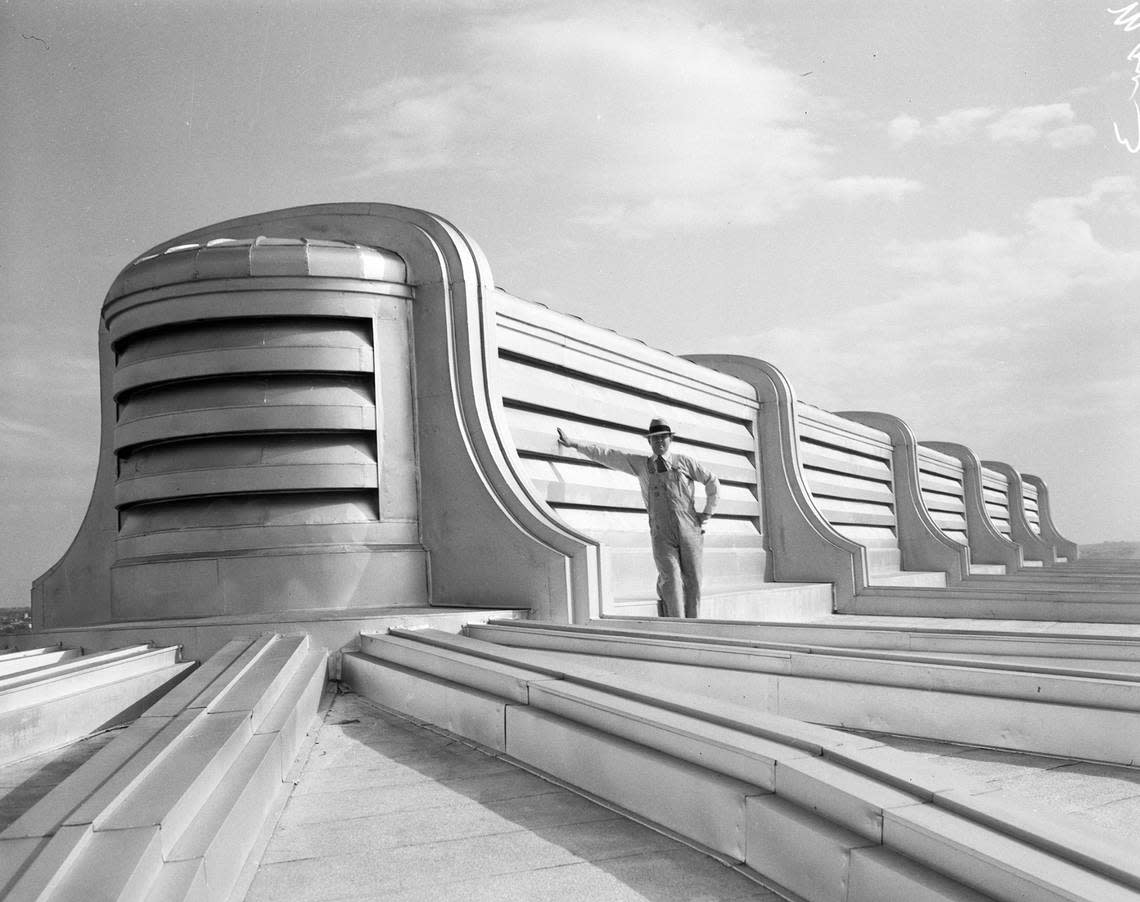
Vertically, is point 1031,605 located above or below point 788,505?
below

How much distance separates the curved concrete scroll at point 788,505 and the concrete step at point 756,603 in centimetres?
32

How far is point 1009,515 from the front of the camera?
2689cm

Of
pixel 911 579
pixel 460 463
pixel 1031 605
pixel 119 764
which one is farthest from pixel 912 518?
pixel 119 764

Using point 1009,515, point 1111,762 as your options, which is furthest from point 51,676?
point 1009,515

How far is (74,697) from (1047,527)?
30172 mm

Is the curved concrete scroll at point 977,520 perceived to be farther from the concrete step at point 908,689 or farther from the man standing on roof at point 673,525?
the concrete step at point 908,689

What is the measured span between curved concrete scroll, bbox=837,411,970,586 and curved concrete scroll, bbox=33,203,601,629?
10.7m

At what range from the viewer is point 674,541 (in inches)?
314

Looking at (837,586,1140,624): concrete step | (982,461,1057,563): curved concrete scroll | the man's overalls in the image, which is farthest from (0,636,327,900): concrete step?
(982,461,1057,563): curved concrete scroll

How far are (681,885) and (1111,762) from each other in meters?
1.43

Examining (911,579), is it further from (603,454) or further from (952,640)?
(952,640)

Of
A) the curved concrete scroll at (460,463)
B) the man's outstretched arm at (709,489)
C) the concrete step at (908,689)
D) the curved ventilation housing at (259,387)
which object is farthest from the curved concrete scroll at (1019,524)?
the concrete step at (908,689)

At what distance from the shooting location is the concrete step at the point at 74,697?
3.96 m

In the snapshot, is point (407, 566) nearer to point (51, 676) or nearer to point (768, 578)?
point (51, 676)
